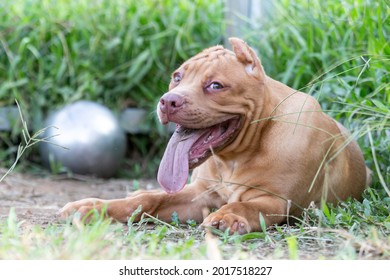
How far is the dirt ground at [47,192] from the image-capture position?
458cm

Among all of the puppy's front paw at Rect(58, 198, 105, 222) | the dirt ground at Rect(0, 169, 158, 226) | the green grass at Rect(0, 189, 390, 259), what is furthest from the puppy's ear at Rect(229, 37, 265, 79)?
the dirt ground at Rect(0, 169, 158, 226)

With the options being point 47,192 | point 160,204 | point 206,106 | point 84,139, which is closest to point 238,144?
point 206,106

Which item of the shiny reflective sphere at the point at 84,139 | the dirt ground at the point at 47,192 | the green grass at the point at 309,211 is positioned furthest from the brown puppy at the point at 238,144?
the shiny reflective sphere at the point at 84,139

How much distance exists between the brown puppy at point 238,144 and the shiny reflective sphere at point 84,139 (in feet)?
8.34

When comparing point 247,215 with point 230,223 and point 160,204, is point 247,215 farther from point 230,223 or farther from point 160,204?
point 160,204

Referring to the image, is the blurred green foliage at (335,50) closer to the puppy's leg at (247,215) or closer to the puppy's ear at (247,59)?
the puppy's ear at (247,59)

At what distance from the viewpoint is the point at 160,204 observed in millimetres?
4266

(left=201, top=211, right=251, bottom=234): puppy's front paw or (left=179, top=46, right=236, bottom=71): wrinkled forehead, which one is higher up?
(left=179, top=46, right=236, bottom=71): wrinkled forehead

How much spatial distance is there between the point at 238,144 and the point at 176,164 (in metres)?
0.36

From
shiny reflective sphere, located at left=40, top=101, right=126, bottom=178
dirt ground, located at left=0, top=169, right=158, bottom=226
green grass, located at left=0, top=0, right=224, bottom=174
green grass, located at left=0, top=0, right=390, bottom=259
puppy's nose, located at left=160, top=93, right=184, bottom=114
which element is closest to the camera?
green grass, located at left=0, top=0, right=390, bottom=259

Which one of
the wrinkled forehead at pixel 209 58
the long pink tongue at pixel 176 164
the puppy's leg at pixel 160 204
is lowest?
the puppy's leg at pixel 160 204

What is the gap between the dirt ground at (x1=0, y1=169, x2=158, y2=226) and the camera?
4.58 m

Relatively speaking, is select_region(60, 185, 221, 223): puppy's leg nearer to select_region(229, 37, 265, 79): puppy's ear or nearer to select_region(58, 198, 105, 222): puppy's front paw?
select_region(58, 198, 105, 222): puppy's front paw
